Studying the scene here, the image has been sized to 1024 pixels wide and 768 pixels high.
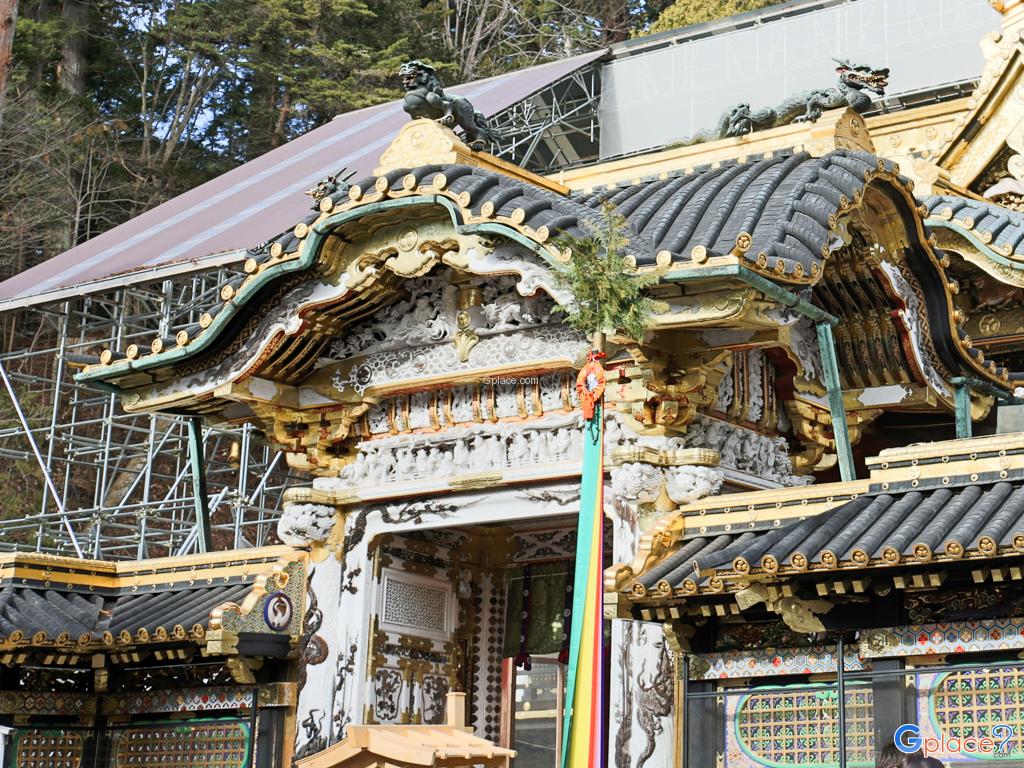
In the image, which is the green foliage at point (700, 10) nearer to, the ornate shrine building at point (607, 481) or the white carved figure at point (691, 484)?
the ornate shrine building at point (607, 481)

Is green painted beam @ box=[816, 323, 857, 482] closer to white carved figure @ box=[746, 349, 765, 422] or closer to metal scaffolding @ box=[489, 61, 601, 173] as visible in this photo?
white carved figure @ box=[746, 349, 765, 422]

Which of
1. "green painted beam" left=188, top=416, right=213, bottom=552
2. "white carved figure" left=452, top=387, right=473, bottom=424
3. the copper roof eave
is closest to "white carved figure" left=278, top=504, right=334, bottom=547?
"green painted beam" left=188, top=416, right=213, bottom=552

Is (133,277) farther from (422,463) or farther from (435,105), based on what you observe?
(422,463)

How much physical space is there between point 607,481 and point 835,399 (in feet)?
5.80

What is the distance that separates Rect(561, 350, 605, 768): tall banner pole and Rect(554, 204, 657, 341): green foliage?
407mm

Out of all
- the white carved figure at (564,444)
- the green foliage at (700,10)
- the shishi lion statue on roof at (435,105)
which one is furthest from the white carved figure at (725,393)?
the green foliage at (700,10)

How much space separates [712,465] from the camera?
11.2 m

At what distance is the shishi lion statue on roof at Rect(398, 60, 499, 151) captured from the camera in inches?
489

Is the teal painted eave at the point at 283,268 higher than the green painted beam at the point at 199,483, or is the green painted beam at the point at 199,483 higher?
the teal painted eave at the point at 283,268

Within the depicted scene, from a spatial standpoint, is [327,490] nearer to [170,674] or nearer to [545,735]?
[170,674]

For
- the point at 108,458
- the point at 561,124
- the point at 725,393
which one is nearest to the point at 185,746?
the point at 725,393

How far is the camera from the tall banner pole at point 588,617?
8.43 metres

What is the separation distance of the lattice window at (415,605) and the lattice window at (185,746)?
1.51 m

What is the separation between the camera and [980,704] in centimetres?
920
